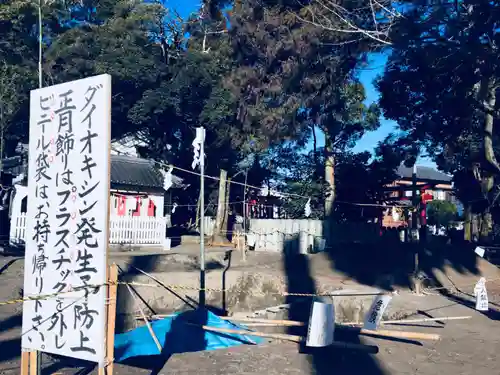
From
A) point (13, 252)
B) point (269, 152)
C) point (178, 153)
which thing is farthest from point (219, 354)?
point (269, 152)

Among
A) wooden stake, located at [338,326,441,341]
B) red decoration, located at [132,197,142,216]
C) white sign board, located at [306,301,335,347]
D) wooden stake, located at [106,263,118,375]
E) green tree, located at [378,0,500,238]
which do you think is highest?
green tree, located at [378,0,500,238]

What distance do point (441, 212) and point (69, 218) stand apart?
40.8 metres

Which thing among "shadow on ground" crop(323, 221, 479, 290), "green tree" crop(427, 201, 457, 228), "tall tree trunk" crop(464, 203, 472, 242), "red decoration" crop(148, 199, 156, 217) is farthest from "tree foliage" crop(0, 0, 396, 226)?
"green tree" crop(427, 201, 457, 228)

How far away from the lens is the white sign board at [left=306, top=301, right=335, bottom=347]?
7.72m

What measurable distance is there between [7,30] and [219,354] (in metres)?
22.7

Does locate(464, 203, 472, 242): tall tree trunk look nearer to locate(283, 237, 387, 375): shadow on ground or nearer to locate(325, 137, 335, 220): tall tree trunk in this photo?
locate(325, 137, 335, 220): tall tree trunk

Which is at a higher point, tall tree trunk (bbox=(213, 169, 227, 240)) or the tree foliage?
the tree foliage

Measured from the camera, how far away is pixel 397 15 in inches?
487

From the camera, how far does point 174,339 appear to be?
8.73 m

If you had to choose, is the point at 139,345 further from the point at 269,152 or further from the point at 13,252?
the point at 269,152

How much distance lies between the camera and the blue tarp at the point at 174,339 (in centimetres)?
834

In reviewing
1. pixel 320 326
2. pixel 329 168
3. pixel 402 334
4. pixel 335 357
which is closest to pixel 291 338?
pixel 335 357

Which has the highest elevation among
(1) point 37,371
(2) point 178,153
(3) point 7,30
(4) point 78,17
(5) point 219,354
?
(4) point 78,17

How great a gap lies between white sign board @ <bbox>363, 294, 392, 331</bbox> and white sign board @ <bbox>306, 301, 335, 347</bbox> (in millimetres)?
1181
